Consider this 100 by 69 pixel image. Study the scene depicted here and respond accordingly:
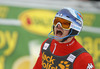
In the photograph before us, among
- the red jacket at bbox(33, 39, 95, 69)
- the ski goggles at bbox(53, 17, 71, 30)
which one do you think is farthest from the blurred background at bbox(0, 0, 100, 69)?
the ski goggles at bbox(53, 17, 71, 30)

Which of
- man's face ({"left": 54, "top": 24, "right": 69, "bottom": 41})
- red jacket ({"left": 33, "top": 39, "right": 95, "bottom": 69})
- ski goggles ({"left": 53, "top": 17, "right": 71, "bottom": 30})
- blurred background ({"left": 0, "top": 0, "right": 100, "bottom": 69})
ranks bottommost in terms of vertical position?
blurred background ({"left": 0, "top": 0, "right": 100, "bottom": 69})

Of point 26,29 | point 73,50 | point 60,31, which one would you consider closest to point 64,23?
point 60,31

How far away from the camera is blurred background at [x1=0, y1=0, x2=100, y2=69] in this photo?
18.8 feet

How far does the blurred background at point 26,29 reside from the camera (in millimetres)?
5738

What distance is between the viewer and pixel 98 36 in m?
5.70

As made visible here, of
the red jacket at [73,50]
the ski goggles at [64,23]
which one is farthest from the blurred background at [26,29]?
the ski goggles at [64,23]

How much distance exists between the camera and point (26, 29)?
575 centimetres

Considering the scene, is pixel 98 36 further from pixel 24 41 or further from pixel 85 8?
pixel 24 41

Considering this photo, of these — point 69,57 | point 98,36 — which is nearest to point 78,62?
point 69,57

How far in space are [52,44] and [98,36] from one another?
2.97 metres

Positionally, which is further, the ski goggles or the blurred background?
the blurred background

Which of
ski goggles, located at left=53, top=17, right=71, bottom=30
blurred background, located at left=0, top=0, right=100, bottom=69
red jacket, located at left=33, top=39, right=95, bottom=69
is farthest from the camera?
blurred background, located at left=0, top=0, right=100, bottom=69

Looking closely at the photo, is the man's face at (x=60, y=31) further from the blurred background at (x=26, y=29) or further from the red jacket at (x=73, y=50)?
the blurred background at (x=26, y=29)

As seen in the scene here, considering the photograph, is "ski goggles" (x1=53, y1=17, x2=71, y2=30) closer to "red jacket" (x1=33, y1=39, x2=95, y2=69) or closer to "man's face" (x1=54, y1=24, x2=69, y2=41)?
"man's face" (x1=54, y1=24, x2=69, y2=41)
